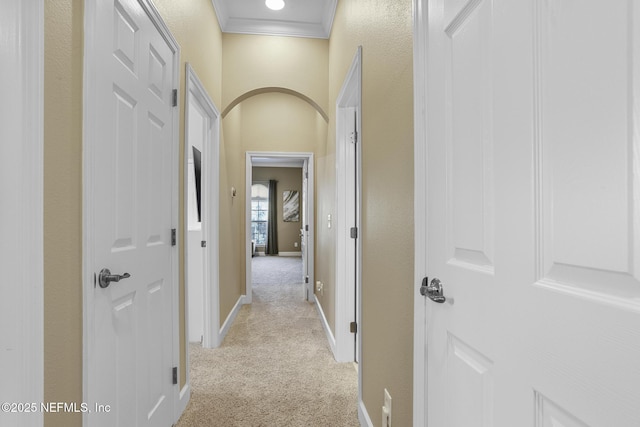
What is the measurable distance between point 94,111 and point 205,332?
2284mm

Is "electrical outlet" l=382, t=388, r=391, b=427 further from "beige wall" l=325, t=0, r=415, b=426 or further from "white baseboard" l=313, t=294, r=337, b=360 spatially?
"white baseboard" l=313, t=294, r=337, b=360

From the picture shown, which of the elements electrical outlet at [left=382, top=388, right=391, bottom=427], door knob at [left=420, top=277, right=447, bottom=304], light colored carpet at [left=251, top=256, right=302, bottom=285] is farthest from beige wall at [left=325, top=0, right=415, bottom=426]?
light colored carpet at [left=251, top=256, right=302, bottom=285]

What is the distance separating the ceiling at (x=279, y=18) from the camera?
2.86m

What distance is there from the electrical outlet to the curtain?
8629 mm

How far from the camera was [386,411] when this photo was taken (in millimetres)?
1433

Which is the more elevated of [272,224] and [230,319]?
[272,224]

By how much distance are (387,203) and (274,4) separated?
2297 mm

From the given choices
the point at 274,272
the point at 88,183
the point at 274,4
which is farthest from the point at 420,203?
the point at 274,272

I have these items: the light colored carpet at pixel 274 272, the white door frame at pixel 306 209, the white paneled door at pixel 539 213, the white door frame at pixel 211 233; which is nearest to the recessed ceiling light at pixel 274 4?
the white door frame at pixel 211 233
